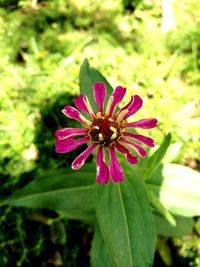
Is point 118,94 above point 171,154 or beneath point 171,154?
above

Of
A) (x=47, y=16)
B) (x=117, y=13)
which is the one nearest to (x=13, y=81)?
(x=47, y=16)

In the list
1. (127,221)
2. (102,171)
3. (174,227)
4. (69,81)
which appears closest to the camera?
(102,171)

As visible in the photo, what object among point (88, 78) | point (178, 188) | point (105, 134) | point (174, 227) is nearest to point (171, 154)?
point (178, 188)

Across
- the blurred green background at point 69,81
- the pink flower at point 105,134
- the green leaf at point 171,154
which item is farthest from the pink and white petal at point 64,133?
the blurred green background at point 69,81

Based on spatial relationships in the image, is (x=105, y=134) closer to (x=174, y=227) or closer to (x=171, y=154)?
(x=171, y=154)

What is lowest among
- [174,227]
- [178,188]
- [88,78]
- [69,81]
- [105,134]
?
[174,227]

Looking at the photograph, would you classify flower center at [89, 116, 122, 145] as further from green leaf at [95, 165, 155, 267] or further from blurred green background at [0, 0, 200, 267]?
blurred green background at [0, 0, 200, 267]

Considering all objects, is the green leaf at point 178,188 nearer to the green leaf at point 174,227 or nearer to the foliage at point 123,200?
the foliage at point 123,200

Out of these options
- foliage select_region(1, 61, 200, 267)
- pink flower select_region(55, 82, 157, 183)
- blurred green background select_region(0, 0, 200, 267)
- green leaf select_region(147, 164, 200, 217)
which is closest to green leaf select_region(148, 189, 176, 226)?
foliage select_region(1, 61, 200, 267)
